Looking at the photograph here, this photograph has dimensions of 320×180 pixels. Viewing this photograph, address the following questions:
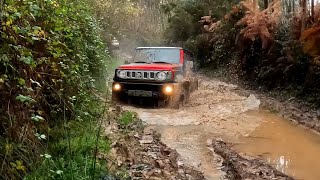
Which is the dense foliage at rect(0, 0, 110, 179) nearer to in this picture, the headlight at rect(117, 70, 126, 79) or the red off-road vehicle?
the red off-road vehicle

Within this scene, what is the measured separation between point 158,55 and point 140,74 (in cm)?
123

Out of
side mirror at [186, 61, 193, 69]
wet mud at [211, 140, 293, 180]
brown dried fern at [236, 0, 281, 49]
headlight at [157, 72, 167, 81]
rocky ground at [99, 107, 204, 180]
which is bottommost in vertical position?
wet mud at [211, 140, 293, 180]

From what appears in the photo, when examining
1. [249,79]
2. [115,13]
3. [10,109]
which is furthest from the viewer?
[115,13]

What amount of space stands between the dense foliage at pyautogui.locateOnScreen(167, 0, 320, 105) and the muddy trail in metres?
2.00

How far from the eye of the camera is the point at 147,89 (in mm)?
9016

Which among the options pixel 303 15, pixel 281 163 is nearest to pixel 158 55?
pixel 303 15

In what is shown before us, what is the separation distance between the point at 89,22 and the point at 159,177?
462 centimetres

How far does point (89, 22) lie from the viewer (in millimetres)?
8031

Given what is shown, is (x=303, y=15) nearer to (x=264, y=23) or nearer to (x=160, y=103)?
(x=264, y=23)

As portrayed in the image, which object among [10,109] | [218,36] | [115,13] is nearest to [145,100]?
[10,109]

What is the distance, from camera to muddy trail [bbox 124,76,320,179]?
5.44 m

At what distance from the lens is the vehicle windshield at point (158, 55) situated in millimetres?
Result: 9977

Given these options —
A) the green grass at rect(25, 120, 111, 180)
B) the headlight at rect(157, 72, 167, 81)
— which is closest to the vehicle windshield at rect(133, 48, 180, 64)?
the headlight at rect(157, 72, 167, 81)

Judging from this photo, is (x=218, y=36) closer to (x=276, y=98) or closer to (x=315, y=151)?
(x=276, y=98)
